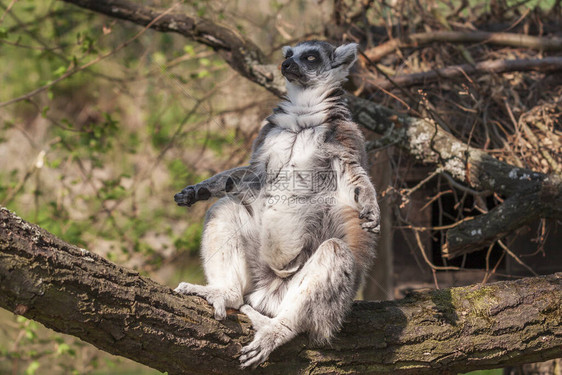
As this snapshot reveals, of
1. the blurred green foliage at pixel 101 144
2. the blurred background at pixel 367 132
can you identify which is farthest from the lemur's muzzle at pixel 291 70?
the blurred green foliage at pixel 101 144

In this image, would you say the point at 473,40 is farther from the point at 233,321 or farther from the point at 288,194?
the point at 233,321

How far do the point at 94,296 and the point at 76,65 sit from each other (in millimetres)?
3819

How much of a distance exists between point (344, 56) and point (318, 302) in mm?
1940

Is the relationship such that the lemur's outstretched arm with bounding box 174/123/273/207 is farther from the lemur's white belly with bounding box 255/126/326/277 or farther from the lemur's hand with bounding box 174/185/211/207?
the lemur's white belly with bounding box 255/126/326/277

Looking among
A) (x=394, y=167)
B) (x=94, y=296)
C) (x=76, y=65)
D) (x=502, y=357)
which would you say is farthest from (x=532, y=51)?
(x=94, y=296)

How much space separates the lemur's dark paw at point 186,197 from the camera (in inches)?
129

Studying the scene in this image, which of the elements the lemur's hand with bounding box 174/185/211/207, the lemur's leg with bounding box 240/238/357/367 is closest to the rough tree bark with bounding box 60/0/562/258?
the lemur's leg with bounding box 240/238/357/367

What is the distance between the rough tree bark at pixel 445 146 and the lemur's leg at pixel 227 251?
1779mm

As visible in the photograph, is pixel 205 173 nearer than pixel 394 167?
No

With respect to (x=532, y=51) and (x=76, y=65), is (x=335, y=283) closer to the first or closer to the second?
(x=76, y=65)

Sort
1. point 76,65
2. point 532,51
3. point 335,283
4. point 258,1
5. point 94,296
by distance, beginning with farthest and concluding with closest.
→ point 258,1 < point 532,51 < point 76,65 < point 335,283 < point 94,296

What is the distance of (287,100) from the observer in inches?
159

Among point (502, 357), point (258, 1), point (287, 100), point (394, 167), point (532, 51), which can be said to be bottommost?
point (502, 357)

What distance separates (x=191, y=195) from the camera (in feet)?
11.0
